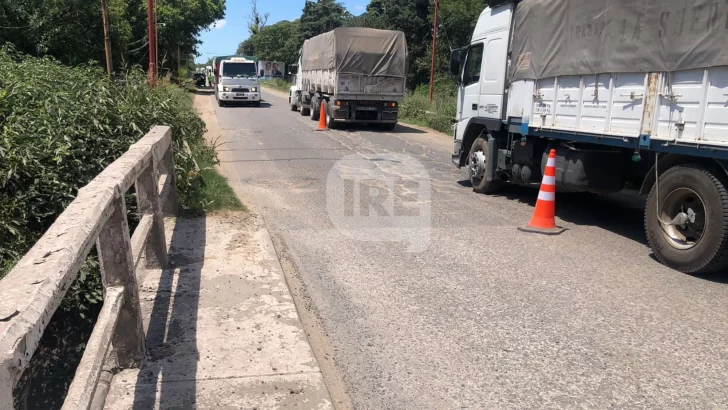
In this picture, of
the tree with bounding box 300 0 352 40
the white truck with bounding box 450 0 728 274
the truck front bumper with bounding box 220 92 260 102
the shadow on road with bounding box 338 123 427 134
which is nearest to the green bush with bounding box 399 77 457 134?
the shadow on road with bounding box 338 123 427 134

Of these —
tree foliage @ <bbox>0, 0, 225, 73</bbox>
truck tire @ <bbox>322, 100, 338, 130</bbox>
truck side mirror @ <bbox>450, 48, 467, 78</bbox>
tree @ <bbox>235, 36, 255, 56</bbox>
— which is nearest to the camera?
truck side mirror @ <bbox>450, 48, 467, 78</bbox>

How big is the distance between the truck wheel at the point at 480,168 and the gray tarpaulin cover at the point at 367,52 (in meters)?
10.5

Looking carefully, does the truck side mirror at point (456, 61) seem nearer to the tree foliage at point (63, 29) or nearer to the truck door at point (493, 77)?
the truck door at point (493, 77)

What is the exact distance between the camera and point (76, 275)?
2164 millimetres

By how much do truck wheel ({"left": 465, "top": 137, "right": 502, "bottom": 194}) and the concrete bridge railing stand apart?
5.71m

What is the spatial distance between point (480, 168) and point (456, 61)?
2286 mm

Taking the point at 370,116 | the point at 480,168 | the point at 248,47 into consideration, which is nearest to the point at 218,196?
the point at 480,168

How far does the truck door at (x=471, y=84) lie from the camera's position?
9.59 meters

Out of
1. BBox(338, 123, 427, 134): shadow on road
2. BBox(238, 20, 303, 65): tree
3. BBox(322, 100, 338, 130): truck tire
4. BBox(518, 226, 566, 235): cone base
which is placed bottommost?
BBox(518, 226, 566, 235): cone base

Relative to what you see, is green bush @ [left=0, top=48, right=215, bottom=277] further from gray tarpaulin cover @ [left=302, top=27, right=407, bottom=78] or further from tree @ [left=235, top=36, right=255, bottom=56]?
tree @ [left=235, top=36, right=255, bottom=56]

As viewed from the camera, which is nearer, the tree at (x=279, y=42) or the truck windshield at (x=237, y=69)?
the truck windshield at (x=237, y=69)

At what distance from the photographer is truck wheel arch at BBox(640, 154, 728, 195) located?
208 inches

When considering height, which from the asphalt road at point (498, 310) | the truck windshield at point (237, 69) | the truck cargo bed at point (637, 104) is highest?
the truck windshield at point (237, 69)

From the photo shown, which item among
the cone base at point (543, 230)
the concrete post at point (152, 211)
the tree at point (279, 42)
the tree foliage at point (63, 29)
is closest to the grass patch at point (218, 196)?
the concrete post at point (152, 211)
